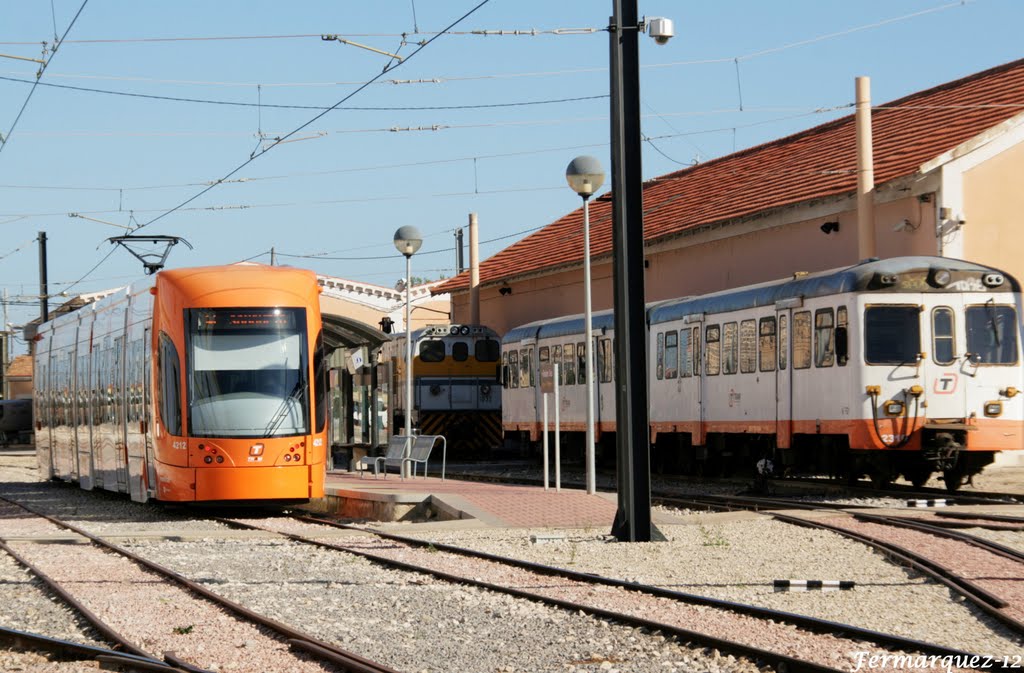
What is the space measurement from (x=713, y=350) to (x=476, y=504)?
24.1ft

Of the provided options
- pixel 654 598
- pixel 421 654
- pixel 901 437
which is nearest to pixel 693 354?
pixel 901 437

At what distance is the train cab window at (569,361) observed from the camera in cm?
3209

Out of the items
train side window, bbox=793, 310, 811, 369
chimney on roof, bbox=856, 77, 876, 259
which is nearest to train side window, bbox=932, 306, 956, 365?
train side window, bbox=793, 310, 811, 369

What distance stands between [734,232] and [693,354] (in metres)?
6.48

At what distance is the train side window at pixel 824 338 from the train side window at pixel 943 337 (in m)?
1.34

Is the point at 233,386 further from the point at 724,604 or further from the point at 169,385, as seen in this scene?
the point at 724,604

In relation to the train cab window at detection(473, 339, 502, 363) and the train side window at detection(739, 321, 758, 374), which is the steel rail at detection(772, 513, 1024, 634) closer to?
the train side window at detection(739, 321, 758, 374)

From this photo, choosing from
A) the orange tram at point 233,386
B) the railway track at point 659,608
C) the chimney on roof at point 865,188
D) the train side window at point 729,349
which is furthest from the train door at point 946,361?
the railway track at point 659,608

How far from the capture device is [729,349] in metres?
25.0

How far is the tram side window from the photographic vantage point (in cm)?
1967

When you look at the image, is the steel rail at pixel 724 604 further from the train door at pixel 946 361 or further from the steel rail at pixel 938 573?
the train door at pixel 946 361

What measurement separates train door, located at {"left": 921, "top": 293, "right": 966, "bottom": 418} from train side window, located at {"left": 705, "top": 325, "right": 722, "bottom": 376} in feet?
15.6

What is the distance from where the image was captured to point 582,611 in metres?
10.7

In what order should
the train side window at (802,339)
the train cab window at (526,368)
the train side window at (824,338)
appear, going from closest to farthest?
the train side window at (824,338) < the train side window at (802,339) < the train cab window at (526,368)
